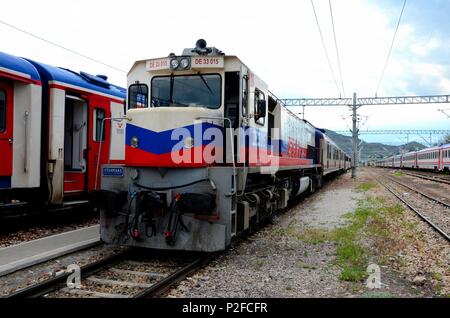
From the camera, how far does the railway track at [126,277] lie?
4.93 m

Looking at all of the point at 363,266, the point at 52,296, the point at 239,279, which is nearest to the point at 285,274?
the point at 239,279

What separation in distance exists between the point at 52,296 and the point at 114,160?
3283mm

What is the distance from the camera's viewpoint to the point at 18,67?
26.0 feet

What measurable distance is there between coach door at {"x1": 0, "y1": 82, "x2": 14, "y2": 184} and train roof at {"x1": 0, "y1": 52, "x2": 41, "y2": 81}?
1.10 ft

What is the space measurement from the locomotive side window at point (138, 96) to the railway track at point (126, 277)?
2.54 meters

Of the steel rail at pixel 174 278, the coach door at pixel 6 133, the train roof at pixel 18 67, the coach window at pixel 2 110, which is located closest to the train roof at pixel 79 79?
the train roof at pixel 18 67

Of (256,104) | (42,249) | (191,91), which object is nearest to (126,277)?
(42,249)

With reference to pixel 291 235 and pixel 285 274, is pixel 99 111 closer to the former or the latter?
pixel 291 235

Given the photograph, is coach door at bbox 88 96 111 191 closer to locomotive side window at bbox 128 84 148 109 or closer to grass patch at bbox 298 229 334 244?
locomotive side window at bbox 128 84 148 109

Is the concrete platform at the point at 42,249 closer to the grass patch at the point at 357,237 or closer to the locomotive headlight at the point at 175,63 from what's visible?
the locomotive headlight at the point at 175,63

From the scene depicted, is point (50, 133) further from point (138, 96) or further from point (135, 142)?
point (135, 142)

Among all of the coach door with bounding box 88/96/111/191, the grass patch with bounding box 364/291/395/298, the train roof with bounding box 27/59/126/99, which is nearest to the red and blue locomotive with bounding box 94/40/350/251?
the grass patch with bounding box 364/291/395/298

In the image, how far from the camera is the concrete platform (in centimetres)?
597

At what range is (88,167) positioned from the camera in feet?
33.1
